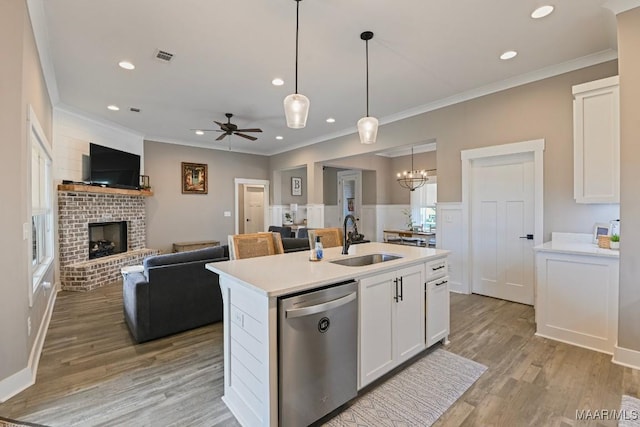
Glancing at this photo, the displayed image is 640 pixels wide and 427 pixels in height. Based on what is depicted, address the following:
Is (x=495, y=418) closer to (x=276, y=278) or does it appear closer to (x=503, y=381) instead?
(x=503, y=381)

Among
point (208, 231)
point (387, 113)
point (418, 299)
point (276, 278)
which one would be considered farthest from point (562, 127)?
point (208, 231)

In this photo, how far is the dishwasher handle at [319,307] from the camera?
5.30ft

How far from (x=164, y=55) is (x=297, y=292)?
3039mm

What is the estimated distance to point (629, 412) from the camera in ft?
6.25

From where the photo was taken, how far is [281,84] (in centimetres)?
395

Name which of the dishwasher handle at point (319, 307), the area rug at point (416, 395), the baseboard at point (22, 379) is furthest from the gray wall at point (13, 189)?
the area rug at point (416, 395)

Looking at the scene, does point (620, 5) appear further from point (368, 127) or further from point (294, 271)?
point (294, 271)

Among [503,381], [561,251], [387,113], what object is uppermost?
[387,113]

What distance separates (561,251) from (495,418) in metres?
1.85

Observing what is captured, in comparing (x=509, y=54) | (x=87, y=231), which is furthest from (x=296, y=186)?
(x=509, y=54)

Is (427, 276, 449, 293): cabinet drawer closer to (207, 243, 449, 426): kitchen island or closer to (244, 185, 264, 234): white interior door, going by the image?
(207, 243, 449, 426): kitchen island

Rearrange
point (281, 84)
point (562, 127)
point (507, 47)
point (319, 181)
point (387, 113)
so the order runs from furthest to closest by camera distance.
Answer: point (319, 181), point (387, 113), point (281, 84), point (562, 127), point (507, 47)

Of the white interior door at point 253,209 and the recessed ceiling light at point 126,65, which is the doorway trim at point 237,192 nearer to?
the white interior door at point 253,209

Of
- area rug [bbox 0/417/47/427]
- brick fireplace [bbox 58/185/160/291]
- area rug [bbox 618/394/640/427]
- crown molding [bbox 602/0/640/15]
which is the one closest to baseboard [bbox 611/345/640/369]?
area rug [bbox 618/394/640/427]
